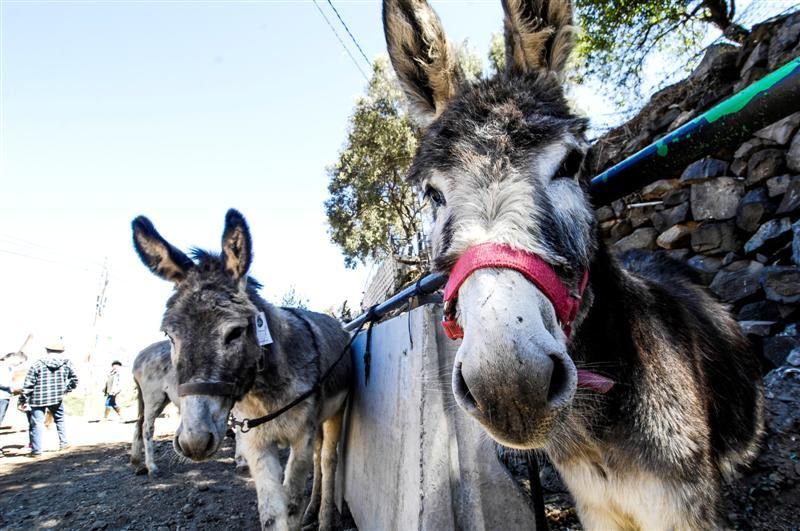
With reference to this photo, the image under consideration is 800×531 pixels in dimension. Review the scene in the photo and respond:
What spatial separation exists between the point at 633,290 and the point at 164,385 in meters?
7.44

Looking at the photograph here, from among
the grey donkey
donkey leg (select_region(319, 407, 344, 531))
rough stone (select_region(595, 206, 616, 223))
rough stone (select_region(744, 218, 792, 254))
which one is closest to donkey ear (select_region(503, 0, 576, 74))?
rough stone (select_region(744, 218, 792, 254))

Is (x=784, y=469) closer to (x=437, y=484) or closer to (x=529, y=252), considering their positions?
(x=437, y=484)

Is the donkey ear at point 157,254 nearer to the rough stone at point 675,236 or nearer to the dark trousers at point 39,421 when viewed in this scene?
the rough stone at point 675,236

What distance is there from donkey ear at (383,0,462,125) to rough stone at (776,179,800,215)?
11.7 ft

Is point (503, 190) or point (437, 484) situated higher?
point (503, 190)

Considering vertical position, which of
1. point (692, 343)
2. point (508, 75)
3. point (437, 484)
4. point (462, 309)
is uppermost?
point (508, 75)

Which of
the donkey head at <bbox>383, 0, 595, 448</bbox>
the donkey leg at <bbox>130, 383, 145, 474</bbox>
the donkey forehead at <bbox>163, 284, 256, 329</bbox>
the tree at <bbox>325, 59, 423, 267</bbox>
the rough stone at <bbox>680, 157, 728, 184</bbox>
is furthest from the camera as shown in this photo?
the tree at <bbox>325, 59, 423, 267</bbox>

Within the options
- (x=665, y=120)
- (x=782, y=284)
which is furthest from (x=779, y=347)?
(x=665, y=120)

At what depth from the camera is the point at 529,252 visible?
1.11 metres

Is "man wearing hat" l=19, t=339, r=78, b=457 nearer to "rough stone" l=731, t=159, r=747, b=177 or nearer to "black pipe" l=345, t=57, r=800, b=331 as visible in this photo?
"black pipe" l=345, t=57, r=800, b=331

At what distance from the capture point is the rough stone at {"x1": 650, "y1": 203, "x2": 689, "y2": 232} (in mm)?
4691

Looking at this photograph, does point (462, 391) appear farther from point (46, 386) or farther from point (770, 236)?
point (46, 386)

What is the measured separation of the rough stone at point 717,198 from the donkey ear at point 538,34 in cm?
368

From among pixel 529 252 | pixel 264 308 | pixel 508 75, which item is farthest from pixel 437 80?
pixel 264 308
